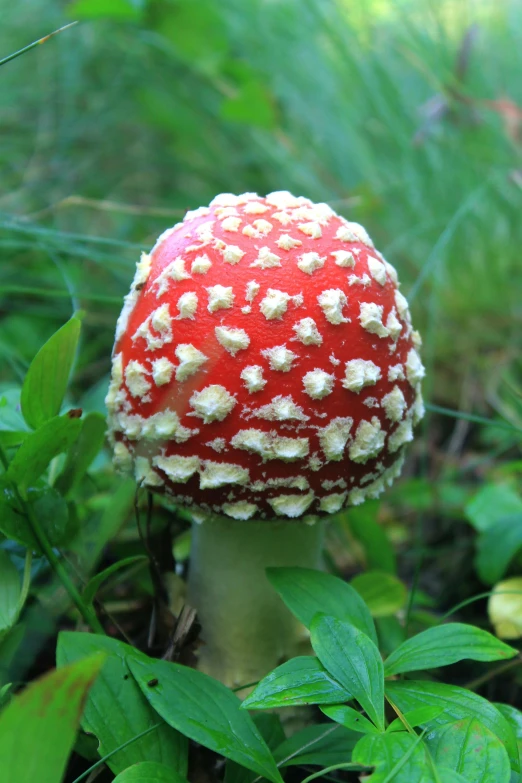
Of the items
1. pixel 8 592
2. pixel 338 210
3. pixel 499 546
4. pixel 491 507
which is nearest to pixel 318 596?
pixel 8 592

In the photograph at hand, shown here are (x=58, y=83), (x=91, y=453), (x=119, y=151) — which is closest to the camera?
(x=91, y=453)

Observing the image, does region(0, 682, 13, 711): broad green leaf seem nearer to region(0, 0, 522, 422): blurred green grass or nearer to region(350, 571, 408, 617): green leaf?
region(350, 571, 408, 617): green leaf

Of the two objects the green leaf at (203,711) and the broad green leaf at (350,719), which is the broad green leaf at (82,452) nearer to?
the green leaf at (203,711)

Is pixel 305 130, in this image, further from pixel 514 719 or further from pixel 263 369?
pixel 514 719

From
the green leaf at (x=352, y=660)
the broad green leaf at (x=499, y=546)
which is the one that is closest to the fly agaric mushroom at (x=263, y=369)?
the green leaf at (x=352, y=660)

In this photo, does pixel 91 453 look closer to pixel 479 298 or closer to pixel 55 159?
pixel 479 298

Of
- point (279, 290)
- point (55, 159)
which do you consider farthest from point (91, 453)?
point (55, 159)
